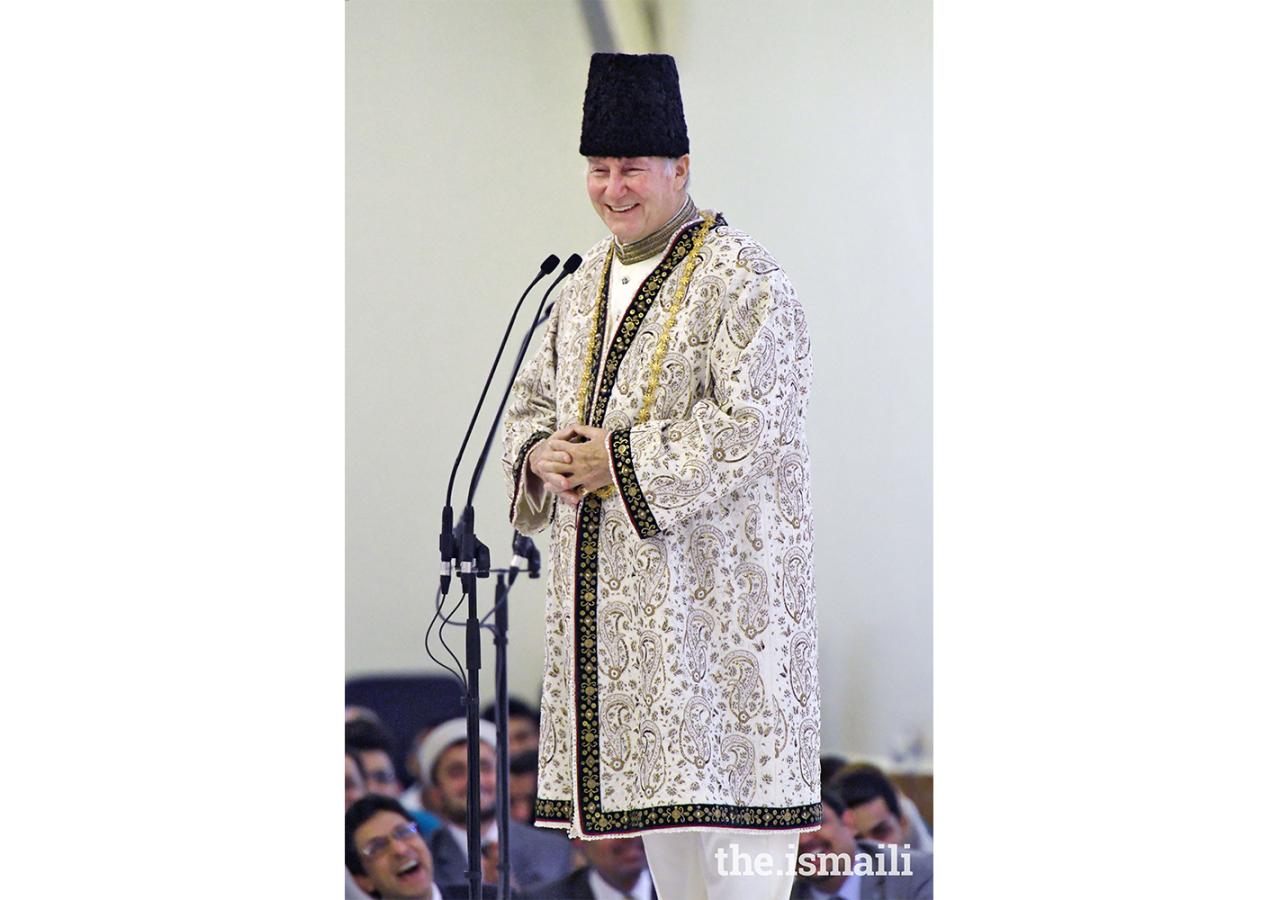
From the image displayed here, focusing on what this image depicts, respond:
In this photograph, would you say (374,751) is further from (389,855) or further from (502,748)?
(502,748)

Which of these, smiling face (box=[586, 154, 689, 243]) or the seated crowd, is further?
the seated crowd

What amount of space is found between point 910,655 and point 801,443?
4.17ft

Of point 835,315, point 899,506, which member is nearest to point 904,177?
point 835,315

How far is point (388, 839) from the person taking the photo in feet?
12.4

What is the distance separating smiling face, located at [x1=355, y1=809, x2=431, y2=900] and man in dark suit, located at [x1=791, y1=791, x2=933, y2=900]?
103cm

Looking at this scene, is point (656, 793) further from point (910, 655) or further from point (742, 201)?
point (742, 201)

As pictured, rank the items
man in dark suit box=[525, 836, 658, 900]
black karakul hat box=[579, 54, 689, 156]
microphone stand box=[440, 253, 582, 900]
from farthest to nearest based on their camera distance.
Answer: man in dark suit box=[525, 836, 658, 900] < microphone stand box=[440, 253, 582, 900] < black karakul hat box=[579, 54, 689, 156]

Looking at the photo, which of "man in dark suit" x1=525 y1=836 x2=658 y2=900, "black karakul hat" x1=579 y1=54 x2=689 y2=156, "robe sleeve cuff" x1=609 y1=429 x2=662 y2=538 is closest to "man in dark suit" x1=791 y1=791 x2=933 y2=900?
"man in dark suit" x1=525 y1=836 x2=658 y2=900

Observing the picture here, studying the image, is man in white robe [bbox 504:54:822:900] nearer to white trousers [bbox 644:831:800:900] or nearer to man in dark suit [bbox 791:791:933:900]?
white trousers [bbox 644:831:800:900]

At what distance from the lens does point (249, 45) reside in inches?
122

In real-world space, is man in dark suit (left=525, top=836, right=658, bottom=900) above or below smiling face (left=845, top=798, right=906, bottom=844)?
below

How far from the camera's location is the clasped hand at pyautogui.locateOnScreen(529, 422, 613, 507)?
101 inches

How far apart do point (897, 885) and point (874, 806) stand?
0.74 feet

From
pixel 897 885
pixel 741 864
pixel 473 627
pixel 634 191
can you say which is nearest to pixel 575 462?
pixel 473 627
